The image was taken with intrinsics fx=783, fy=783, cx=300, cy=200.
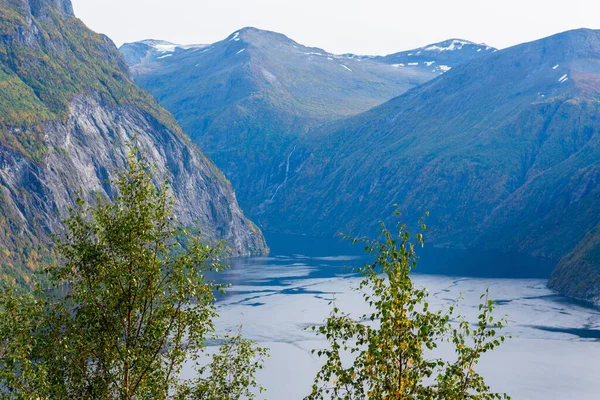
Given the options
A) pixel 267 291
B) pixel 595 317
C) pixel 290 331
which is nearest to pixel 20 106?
pixel 267 291

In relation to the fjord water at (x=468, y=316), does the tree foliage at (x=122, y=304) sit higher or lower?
higher

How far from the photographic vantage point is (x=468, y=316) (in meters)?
126

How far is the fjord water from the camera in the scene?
85894 mm

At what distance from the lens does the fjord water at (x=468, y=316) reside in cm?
8589

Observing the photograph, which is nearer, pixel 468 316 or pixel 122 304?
pixel 122 304

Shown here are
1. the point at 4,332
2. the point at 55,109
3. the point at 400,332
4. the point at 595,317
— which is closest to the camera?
the point at 400,332

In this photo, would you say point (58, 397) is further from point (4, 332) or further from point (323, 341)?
point (323, 341)

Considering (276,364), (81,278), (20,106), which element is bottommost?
(276,364)

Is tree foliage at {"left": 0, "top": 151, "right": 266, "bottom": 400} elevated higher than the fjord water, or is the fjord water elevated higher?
tree foliage at {"left": 0, "top": 151, "right": 266, "bottom": 400}

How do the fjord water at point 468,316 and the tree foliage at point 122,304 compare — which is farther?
the fjord water at point 468,316

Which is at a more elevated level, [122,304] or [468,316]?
[122,304]

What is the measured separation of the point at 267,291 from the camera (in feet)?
490

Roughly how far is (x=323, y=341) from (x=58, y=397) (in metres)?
87.7

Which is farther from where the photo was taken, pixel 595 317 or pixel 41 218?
pixel 41 218
